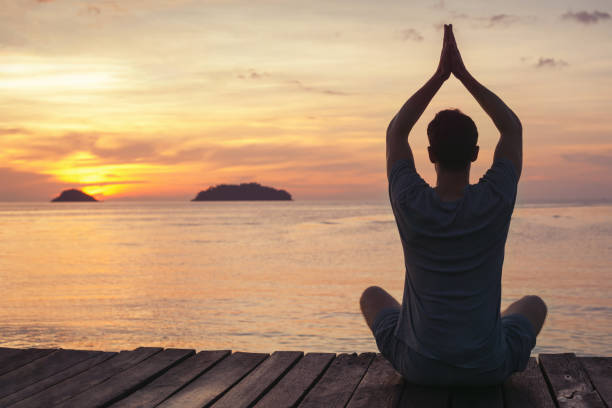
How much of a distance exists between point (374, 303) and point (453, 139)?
1.44 m

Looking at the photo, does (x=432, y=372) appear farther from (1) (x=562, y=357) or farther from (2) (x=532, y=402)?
(1) (x=562, y=357)

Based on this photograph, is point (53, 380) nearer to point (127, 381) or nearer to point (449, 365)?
point (127, 381)

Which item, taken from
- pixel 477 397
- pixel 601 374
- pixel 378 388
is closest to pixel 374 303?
pixel 378 388

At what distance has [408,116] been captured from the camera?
3.37 metres

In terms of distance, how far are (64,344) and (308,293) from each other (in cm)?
683

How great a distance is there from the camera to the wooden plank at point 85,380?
4004 mm

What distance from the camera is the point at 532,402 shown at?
3.64 meters

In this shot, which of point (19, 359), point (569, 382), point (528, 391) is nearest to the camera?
point (528, 391)

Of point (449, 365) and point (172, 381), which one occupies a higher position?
point (449, 365)

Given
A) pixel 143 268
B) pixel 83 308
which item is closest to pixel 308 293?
pixel 83 308

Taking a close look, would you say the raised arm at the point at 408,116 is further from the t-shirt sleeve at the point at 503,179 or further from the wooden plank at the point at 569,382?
the wooden plank at the point at 569,382

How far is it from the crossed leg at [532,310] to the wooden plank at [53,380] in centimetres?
319

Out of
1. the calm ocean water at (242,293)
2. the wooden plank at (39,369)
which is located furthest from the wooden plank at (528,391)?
the calm ocean water at (242,293)

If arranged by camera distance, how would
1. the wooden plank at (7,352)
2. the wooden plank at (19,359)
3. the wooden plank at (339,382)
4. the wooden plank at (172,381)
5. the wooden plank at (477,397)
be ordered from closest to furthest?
the wooden plank at (477,397) < the wooden plank at (339,382) < the wooden plank at (172,381) < the wooden plank at (19,359) < the wooden plank at (7,352)
